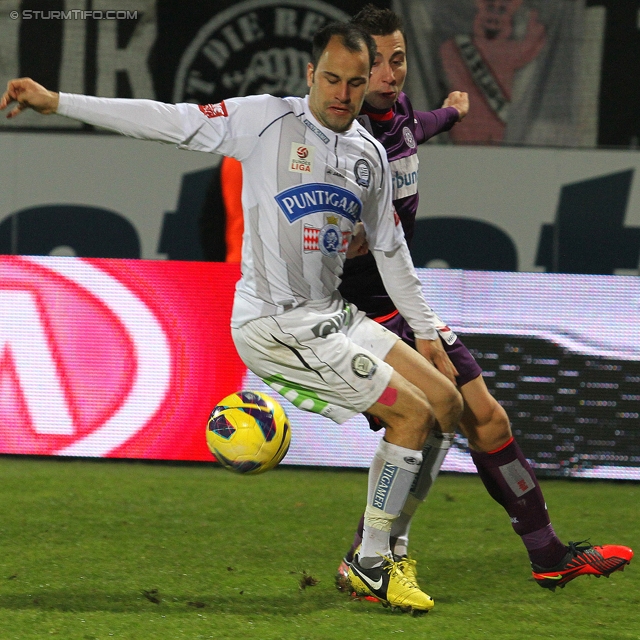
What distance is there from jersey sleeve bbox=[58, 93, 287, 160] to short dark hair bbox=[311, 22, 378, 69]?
0.72ft

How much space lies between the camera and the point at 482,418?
395 cm

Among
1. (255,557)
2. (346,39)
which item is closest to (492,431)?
(255,557)

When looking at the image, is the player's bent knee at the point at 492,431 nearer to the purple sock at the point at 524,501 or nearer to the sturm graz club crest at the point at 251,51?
the purple sock at the point at 524,501

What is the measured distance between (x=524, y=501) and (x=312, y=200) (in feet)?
4.49

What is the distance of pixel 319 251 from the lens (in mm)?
3551

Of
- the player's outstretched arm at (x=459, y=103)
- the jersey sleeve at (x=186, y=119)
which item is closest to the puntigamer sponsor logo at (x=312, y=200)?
the jersey sleeve at (x=186, y=119)

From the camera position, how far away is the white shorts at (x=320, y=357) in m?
3.54

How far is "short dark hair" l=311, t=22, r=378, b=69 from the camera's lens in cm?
346

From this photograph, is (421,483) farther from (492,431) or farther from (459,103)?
(459,103)

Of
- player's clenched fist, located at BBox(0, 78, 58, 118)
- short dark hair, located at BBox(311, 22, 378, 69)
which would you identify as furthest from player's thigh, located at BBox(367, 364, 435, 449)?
player's clenched fist, located at BBox(0, 78, 58, 118)

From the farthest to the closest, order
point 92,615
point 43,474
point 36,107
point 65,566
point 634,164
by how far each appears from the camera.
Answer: point 634,164 → point 43,474 → point 65,566 → point 92,615 → point 36,107

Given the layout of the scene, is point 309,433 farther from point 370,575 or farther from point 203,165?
point 203,165

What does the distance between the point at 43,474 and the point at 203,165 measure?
10.6ft

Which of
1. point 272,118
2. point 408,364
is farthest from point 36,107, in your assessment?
point 408,364
